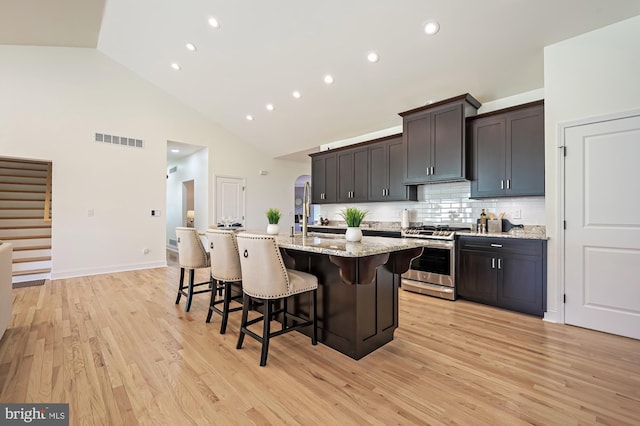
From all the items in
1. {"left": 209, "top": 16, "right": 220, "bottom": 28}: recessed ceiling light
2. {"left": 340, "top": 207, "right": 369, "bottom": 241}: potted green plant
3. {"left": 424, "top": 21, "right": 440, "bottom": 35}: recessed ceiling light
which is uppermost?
{"left": 209, "top": 16, "right": 220, "bottom": 28}: recessed ceiling light

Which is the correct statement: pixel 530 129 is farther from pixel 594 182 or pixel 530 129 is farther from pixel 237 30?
pixel 237 30

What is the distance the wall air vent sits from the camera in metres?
5.50

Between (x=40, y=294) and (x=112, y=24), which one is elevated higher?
(x=112, y=24)

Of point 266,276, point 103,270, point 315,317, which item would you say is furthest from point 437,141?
point 103,270

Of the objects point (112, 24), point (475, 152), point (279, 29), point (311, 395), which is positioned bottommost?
point (311, 395)

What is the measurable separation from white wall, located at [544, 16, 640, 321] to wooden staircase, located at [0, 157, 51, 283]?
745cm

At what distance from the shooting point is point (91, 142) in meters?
5.41

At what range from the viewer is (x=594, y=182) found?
2.87 m

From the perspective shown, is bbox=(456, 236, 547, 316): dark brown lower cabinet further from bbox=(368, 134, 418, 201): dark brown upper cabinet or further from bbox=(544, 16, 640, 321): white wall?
bbox=(368, 134, 418, 201): dark brown upper cabinet

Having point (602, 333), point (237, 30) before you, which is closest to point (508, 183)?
point (602, 333)

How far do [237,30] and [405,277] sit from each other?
4296mm

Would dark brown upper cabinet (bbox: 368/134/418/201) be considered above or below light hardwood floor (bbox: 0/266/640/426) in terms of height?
above

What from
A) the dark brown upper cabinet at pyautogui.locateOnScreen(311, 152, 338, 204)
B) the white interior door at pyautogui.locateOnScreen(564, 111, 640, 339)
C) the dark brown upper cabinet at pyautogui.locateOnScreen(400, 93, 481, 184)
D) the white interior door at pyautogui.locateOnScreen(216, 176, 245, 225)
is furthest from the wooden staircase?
the white interior door at pyautogui.locateOnScreen(564, 111, 640, 339)

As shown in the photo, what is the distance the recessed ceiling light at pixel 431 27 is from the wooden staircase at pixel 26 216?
652 centimetres
